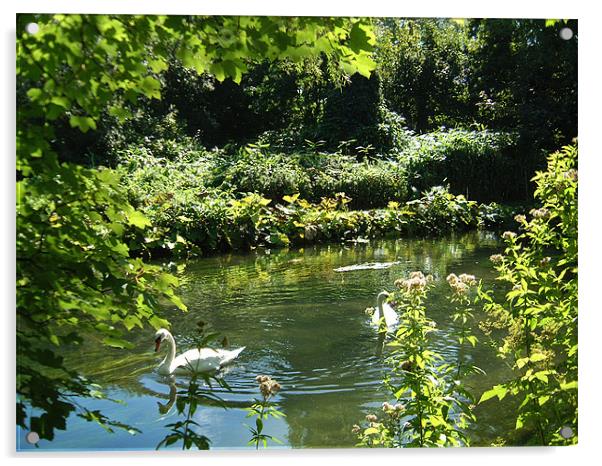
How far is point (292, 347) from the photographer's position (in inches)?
136

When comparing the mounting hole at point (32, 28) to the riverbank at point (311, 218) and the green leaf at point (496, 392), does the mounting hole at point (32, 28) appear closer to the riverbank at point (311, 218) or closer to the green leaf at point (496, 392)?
the riverbank at point (311, 218)

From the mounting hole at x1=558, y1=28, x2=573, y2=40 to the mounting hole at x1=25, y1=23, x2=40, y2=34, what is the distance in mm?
2316

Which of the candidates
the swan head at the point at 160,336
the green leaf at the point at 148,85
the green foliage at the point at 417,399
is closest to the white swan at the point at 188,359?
the swan head at the point at 160,336

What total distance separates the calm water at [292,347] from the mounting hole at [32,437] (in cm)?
3

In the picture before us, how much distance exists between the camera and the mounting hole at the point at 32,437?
2814 millimetres

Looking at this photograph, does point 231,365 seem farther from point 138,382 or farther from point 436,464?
point 436,464

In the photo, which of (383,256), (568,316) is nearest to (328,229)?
(383,256)

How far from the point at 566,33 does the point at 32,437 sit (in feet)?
9.80

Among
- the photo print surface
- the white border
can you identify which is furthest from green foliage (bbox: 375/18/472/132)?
the white border

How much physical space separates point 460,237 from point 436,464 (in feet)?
3.86

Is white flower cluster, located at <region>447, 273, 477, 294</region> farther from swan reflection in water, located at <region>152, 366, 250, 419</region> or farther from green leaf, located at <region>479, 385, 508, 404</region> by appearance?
swan reflection in water, located at <region>152, 366, 250, 419</region>

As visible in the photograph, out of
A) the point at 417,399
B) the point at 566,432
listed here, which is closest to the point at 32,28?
the point at 417,399

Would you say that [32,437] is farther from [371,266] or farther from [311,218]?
[371,266]
